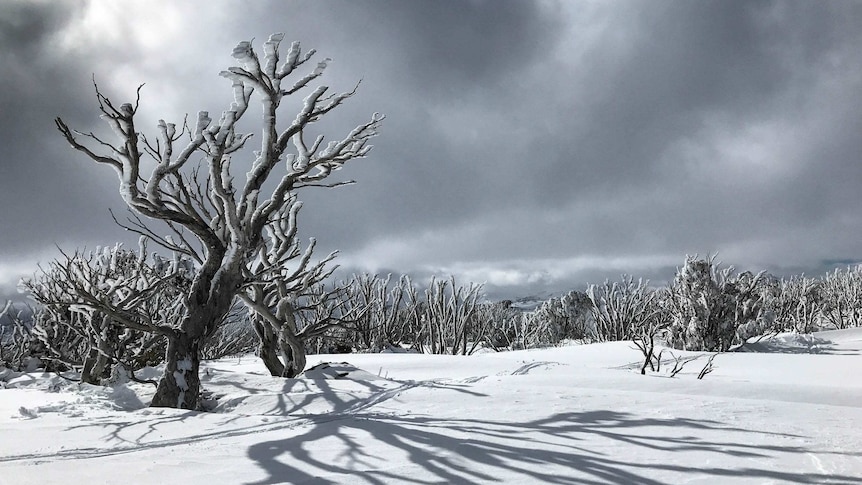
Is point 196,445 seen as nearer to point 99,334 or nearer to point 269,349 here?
point 269,349

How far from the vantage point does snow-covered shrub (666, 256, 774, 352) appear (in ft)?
36.2

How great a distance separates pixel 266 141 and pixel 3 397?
12.5 feet

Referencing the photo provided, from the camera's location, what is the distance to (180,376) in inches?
168

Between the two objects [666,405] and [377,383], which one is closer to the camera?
[666,405]

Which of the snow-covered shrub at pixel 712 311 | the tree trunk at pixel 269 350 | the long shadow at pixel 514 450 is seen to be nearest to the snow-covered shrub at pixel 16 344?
the tree trunk at pixel 269 350

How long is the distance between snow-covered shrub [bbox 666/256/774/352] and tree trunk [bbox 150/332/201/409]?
10606 mm

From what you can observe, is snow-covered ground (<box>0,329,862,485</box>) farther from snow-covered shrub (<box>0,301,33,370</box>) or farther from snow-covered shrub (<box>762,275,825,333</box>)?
snow-covered shrub (<box>762,275,825,333</box>)

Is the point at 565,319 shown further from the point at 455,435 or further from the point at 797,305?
the point at 455,435

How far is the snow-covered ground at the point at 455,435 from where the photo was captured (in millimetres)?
1940

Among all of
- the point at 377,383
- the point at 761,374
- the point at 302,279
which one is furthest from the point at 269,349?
the point at 761,374

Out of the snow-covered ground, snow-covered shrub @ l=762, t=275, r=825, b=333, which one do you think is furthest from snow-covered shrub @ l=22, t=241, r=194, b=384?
snow-covered shrub @ l=762, t=275, r=825, b=333

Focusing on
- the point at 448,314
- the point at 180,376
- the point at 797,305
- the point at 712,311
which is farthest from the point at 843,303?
the point at 180,376

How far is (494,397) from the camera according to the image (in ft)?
12.3

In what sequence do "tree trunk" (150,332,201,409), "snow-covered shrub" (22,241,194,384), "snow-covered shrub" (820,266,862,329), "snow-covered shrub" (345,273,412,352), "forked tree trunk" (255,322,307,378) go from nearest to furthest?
1. "tree trunk" (150,332,201,409)
2. "snow-covered shrub" (22,241,194,384)
3. "forked tree trunk" (255,322,307,378)
4. "snow-covered shrub" (345,273,412,352)
5. "snow-covered shrub" (820,266,862,329)
